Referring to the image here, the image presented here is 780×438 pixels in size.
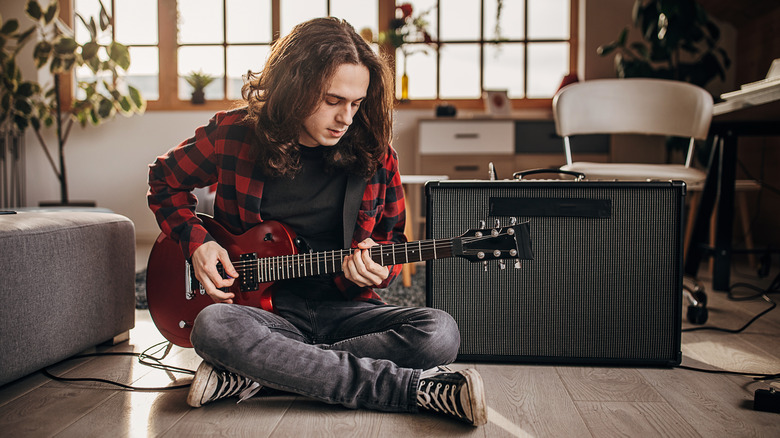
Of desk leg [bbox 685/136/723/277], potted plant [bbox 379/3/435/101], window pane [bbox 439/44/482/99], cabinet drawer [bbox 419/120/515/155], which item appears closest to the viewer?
desk leg [bbox 685/136/723/277]

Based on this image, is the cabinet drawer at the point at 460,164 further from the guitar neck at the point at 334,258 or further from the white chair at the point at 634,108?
the guitar neck at the point at 334,258

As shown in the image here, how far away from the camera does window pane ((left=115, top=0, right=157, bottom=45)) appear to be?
395 centimetres

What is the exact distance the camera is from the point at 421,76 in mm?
3883

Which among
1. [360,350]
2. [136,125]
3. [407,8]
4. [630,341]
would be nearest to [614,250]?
[630,341]

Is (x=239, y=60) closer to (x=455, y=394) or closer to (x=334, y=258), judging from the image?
(x=334, y=258)

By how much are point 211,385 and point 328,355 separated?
211 millimetres

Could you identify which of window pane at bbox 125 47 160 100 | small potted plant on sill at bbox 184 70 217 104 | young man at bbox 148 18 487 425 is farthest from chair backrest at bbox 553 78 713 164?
window pane at bbox 125 47 160 100

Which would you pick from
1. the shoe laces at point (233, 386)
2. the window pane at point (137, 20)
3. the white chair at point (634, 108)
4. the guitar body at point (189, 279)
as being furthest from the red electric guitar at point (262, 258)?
the window pane at point (137, 20)

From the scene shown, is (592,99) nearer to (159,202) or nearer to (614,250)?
(614,250)

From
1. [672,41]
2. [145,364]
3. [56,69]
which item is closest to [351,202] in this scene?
[145,364]

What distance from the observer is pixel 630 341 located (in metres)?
1.27

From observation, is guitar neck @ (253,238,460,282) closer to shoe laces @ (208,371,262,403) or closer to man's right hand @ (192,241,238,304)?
man's right hand @ (192,241,238,304)

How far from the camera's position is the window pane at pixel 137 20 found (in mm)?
3949

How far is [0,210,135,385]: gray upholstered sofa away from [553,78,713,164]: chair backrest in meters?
1.63
